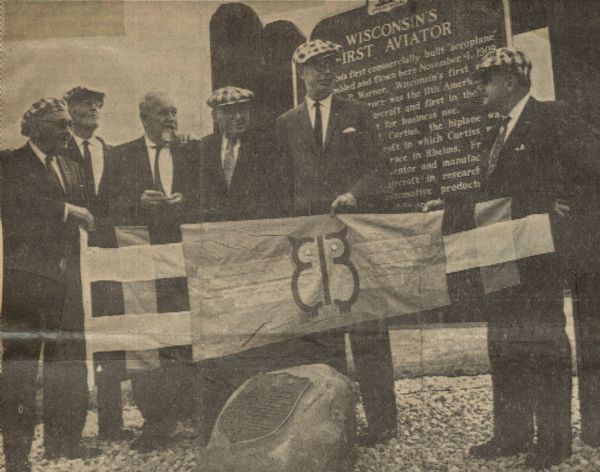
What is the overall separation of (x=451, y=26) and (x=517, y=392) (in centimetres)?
160

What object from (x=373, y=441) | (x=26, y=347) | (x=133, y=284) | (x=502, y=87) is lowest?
(x=373, y=441)

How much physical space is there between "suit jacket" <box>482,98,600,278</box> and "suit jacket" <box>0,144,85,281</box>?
1806 mm

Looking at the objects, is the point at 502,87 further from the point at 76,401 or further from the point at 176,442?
the point at 76,401

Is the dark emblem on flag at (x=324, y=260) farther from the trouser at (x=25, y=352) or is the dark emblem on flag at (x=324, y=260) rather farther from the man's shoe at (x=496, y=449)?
the trouser at (x=25, y=352)

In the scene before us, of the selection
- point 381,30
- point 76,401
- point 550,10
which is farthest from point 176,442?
point 550,10

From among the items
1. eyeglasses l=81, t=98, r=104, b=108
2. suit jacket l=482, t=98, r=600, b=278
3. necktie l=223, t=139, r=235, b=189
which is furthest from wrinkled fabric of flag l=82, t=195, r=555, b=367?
eyeglasses l=81, t=98, r=104, b=108

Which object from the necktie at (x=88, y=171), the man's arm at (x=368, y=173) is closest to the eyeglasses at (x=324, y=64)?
the man's arm at (x=368, y=173)

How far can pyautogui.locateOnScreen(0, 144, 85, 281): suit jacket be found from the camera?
9.99ft

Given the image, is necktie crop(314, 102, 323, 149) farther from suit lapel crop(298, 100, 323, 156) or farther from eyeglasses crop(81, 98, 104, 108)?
eyeglasses crop(81, 98, 104, 108)

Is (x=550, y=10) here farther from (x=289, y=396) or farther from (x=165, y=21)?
(x=289, y=396)

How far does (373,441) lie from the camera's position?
9.57 feet

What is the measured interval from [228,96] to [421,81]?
85 cm

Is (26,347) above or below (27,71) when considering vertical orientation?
below

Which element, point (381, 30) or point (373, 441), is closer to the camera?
point (373, 441)
